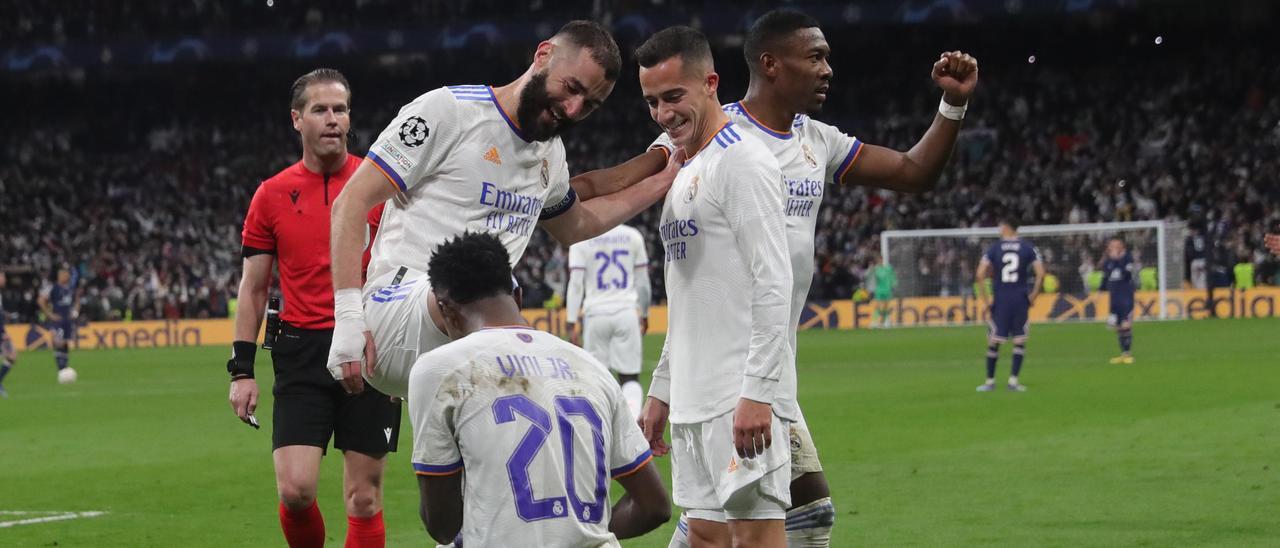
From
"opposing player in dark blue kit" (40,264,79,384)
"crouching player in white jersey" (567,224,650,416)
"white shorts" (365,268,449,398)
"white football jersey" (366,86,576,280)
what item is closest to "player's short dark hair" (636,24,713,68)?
"white football jersey" (366,86,576,280)

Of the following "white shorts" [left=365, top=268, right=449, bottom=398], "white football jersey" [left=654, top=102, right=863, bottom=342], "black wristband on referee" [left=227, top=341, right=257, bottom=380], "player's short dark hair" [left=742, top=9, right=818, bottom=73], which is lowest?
"black wristband on referee" [left=227, top=341, right=257, bottom=380]

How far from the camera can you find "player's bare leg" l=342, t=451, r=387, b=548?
22.2 feet

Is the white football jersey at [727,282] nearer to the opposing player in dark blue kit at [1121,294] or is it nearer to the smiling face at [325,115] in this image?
the smiling face at [325,115]

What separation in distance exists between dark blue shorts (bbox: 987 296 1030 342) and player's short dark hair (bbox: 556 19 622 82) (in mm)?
12982

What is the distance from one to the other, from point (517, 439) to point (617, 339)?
1177cm

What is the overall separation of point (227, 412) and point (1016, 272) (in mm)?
8856

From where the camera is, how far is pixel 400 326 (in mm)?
4980

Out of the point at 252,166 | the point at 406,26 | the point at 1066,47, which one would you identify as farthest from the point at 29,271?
the point at 1066,47

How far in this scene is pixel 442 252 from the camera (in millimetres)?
4242

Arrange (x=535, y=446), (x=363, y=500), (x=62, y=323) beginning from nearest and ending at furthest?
(x=535, y=446), (x=363, y=500), (x=62, y=323)

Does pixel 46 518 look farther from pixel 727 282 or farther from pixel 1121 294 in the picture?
pixel 1121 294

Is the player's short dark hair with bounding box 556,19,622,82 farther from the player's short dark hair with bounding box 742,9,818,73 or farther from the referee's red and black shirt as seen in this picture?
the referee's red and black shirt

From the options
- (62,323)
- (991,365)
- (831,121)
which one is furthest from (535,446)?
(831,121)

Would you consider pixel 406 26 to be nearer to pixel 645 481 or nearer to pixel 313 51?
pixel 313 51
